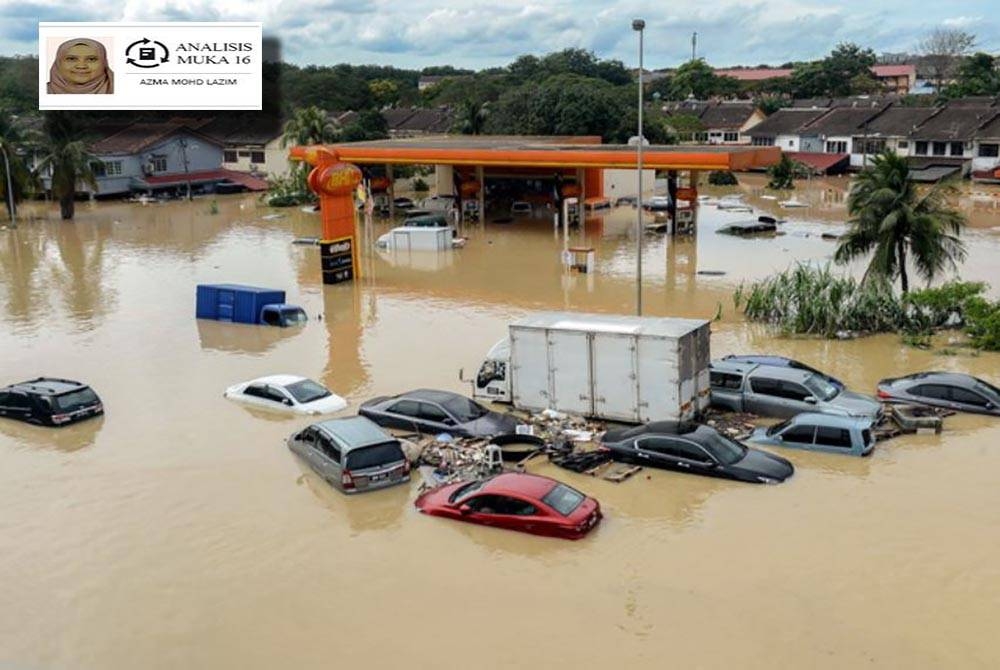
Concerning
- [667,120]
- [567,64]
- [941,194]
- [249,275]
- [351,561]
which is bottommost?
[351,561]

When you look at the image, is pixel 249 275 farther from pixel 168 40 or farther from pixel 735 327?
pixel 168 40

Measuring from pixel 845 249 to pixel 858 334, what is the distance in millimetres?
3601

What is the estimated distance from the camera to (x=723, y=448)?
58.9ft

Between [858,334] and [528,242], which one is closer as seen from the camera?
[858,334]

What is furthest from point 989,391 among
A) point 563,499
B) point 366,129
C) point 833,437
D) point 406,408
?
point 366,129

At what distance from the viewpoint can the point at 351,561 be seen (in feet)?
48.9

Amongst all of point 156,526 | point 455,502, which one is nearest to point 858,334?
point 455,502

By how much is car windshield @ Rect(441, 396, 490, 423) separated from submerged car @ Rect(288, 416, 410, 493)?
2.22 metres

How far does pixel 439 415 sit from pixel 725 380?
6.43 meters

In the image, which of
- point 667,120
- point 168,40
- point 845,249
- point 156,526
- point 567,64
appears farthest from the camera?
point 567,64

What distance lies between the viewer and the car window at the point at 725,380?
70.2ft

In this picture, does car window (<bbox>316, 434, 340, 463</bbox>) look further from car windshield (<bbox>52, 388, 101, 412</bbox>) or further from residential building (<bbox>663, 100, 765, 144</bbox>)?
residential building (<bbox>663, 100, 765, 144</bbox>)

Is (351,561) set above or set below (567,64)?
below

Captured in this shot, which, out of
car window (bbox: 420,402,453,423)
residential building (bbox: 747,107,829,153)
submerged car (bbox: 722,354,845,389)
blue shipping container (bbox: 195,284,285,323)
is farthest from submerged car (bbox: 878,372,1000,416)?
residential building (bbox: 747,107,829,153)
